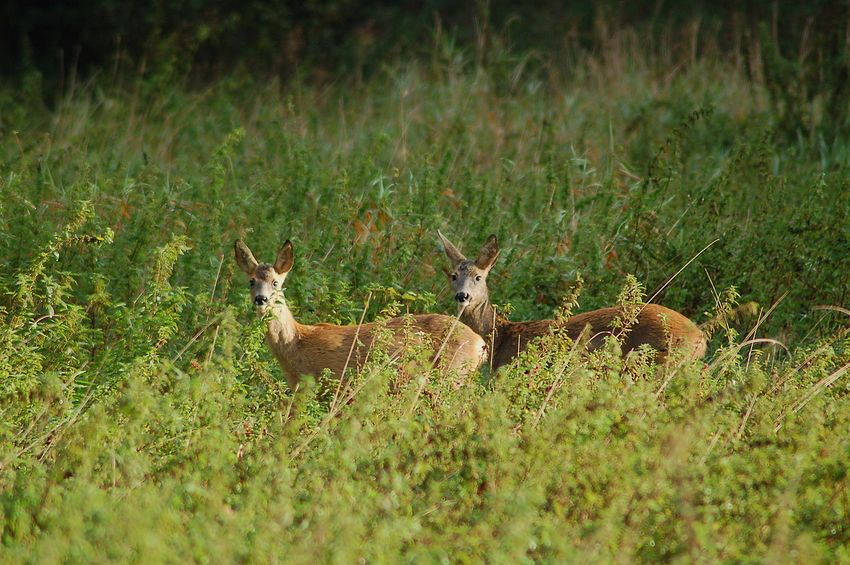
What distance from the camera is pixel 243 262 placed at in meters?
6.83

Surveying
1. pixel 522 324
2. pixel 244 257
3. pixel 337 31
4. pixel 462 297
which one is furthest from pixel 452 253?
pixel 337 31

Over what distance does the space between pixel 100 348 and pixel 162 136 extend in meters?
4.78

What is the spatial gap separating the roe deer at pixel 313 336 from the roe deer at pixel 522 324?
7.1 inches

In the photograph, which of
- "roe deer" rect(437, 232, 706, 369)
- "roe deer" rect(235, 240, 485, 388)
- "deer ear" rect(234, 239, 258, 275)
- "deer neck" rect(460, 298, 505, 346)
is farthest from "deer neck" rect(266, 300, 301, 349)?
"deer neck" rect(460, 298, 505, 346)

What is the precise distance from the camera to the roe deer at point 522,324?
6.27 meters

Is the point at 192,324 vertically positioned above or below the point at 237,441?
below

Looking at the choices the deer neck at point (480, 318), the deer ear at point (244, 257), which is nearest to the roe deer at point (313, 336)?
the deer ear at point (244, 257)

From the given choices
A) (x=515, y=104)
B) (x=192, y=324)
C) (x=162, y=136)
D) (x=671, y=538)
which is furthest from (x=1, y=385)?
(x=515, y=104)

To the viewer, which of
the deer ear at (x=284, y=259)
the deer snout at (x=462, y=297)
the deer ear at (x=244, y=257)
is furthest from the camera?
the deer snout at (x=462, y=297)

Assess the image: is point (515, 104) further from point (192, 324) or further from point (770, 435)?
point (770, 435)

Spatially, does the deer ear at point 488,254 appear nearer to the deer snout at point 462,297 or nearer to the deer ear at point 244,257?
the deer snout at point 462,297

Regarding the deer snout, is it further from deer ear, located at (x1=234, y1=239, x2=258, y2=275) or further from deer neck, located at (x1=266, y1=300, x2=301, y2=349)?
deer ear, located at (x1=234, y1=239, x2=258, y2=275)

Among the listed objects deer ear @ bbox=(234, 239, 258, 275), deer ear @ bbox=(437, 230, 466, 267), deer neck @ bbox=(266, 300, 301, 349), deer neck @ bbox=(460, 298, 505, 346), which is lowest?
deer neck @ bbox=(460, 298, 505, 346)

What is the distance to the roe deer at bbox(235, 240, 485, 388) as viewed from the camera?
6.35 meters
